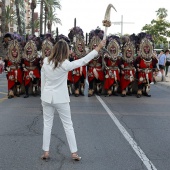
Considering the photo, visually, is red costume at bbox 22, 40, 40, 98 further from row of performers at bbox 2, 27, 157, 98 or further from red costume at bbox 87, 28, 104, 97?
red costume at bbox 87, 28, 104, 97

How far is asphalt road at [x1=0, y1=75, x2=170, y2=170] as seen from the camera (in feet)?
18.0

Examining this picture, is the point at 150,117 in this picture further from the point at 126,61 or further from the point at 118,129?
the point at 126,61

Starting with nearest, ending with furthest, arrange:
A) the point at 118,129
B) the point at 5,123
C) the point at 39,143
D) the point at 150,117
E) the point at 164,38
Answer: the point at 39,143 → the point at 118,129 → the point at 5,123 → the point at 150,117 → the point at 164,38

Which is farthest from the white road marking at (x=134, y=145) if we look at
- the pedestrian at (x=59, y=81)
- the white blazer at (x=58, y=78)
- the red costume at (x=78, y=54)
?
the red costume at (x=78, y=54)

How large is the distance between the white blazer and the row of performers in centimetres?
674

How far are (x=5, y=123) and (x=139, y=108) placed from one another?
13.4 ft

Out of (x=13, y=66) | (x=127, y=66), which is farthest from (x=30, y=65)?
(x=127, y=66)

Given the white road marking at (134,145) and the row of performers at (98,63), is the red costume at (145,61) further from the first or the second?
the white road marking at (134,145)

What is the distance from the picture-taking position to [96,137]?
23.1 feet

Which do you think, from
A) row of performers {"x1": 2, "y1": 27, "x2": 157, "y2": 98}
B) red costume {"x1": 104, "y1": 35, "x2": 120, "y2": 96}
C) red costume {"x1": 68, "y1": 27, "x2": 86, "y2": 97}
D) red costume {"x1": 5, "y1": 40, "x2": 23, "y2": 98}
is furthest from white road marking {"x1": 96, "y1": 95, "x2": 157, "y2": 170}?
red costume {"x1": 5, "y1": 40, "x2": 23, "y2": 98}


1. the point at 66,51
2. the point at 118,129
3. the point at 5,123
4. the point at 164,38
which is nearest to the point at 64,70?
the point at 66,51

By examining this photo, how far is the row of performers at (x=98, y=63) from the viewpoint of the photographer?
1227 centimetres

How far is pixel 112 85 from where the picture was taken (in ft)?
42.3

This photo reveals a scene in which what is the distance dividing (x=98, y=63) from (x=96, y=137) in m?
5.92
